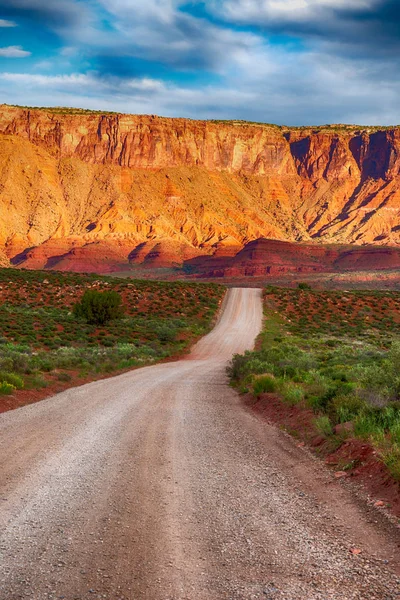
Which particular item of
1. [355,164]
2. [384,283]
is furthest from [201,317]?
[355,164]

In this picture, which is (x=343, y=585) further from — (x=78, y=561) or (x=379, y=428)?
(x=379, y=428)

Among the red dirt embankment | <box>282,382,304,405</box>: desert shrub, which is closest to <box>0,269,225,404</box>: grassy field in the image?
<box>282,382,304,405</box>: desert shrub

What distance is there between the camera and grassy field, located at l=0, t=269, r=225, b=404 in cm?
2308

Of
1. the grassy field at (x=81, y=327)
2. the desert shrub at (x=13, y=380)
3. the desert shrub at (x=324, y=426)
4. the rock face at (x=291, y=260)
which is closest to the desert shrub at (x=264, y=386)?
the desert shrub at (x=324, y=426)

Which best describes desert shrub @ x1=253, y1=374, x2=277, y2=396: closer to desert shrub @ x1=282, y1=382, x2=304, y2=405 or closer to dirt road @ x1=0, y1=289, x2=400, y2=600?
desert shrub @ x1=282, y1=382, x2=304, y2=405

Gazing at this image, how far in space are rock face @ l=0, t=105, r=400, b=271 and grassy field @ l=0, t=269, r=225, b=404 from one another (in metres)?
74.3

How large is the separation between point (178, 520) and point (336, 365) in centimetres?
1793

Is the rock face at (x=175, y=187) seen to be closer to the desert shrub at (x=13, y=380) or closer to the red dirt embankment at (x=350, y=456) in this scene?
the desert shrub at (x=13, y=380)

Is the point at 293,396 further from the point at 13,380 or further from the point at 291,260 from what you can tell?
the point at 291,260

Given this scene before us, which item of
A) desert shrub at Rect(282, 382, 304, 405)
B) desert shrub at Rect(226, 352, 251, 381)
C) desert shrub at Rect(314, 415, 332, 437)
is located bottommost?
desert shrub at Rect(226, 352, 251, 381)

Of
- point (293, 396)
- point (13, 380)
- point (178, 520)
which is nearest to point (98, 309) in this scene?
point (13, 380)

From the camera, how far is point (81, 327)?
133 ft

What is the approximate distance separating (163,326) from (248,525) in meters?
37.8

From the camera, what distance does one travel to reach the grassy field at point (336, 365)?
30.5 ft
